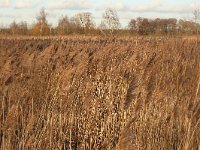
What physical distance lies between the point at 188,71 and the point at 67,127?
2.83 m

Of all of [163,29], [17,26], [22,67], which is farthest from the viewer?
[17,26]

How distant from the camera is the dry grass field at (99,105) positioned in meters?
3.89

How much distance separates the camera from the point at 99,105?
4.64 m

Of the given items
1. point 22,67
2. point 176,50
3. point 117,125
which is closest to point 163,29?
point 176,50

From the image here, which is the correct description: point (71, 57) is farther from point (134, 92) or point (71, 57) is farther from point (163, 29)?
point (163, 29)

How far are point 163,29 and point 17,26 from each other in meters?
37.5

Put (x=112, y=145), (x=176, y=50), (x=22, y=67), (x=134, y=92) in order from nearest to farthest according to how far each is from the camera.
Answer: (x=134, y=92) → (x=112, y=145) → (x=22, y=67) → (x=176, y=50)

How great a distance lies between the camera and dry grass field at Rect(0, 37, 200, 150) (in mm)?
3887

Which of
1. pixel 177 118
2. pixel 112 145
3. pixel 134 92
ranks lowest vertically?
pixel 112 145

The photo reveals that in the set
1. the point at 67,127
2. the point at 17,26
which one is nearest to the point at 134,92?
the point at 67,127

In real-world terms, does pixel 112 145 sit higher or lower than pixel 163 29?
lower

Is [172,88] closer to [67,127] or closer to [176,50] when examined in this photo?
[67,127]

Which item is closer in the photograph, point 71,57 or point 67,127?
point 67,127

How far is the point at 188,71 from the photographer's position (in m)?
6.57
